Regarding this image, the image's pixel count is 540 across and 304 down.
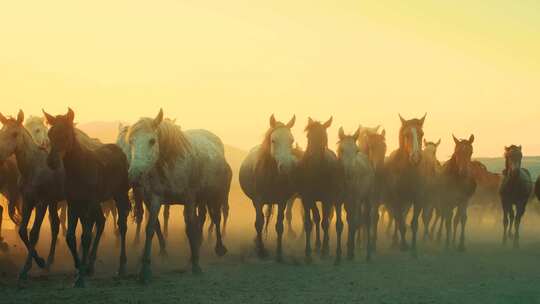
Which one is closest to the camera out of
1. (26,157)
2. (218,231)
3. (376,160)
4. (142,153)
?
(142,153)

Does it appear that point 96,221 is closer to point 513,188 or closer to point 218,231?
point 218,231

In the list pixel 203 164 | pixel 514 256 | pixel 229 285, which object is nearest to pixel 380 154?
pixel 514 256

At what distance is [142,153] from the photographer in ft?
37.2

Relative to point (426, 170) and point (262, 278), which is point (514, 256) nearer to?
point (426, 170)

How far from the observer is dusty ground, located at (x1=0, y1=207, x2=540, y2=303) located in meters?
10.6

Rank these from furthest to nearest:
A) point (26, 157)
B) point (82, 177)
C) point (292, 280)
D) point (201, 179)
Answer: point (201, 179) → point (26, 157) → point (292, 280) → point (82, 177)

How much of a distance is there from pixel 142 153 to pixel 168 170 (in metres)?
1.19

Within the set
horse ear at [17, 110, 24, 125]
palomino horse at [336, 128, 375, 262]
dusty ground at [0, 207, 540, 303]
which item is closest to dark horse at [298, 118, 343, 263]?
palomino horse at [336, 128, 375, 262]

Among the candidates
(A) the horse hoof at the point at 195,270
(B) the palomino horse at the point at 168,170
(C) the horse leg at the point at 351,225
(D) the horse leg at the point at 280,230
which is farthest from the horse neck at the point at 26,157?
(C) the horse leg at the point at 351,225

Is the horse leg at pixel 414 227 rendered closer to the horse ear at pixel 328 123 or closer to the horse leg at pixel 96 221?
the horse ear at pixel 328 123

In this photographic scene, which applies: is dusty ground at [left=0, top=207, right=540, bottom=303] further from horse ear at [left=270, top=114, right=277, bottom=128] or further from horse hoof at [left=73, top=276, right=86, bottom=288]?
horse ear at [left=270, top=114, right=277, bottom=128]

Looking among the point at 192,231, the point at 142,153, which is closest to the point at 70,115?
the point at 142,153

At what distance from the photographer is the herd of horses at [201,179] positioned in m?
11.7

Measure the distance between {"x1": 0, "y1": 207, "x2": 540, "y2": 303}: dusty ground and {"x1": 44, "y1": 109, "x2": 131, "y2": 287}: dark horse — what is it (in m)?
0.80
